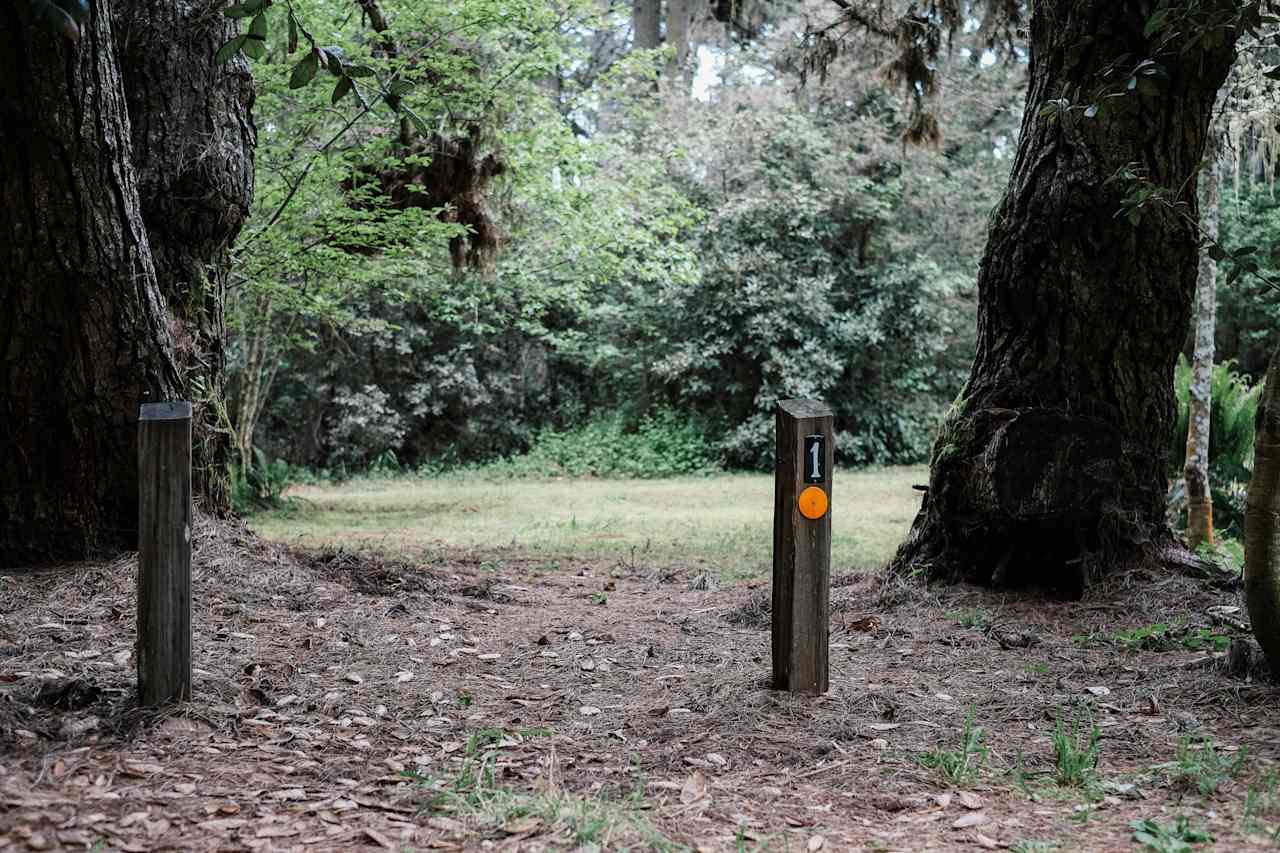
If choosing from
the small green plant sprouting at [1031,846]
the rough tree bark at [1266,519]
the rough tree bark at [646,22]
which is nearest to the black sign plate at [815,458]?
the rough tree bark at [1266,519]

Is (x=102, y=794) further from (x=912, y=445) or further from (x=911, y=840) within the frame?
(x=912, y=445)

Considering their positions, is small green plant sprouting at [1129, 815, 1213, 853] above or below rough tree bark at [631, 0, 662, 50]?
below

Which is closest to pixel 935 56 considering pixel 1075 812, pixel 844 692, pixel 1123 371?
pixel 1123 371


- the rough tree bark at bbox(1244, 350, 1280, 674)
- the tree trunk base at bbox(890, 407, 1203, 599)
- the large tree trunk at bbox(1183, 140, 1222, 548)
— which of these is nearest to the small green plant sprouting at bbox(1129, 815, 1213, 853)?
the rough tree bark at bbox(1244, 350, 1280, 674)

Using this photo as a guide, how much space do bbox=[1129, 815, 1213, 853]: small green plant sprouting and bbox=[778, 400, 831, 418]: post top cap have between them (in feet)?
5.66

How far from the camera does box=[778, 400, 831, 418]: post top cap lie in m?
4.02

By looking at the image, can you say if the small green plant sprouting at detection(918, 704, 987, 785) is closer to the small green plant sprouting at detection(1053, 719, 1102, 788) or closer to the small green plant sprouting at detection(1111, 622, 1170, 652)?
the small green plant sprouting at detection(1053, 719, 1102, 788)

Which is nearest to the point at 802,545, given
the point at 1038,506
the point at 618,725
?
the point at 618,725

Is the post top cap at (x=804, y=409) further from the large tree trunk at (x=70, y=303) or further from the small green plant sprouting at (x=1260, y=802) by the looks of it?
the large tree trunk at (x=70, y=303)

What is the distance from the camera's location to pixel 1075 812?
9.71 ft

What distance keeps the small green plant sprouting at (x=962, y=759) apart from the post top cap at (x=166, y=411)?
8.57 feet

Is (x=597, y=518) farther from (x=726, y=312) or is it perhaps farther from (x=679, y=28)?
(x=679, y=28)

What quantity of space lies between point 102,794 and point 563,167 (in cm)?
985

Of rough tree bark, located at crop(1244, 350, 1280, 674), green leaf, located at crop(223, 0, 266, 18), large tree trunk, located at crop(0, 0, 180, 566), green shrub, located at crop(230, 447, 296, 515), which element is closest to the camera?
green leaf, located at crop(223, 0, 266, 18)
